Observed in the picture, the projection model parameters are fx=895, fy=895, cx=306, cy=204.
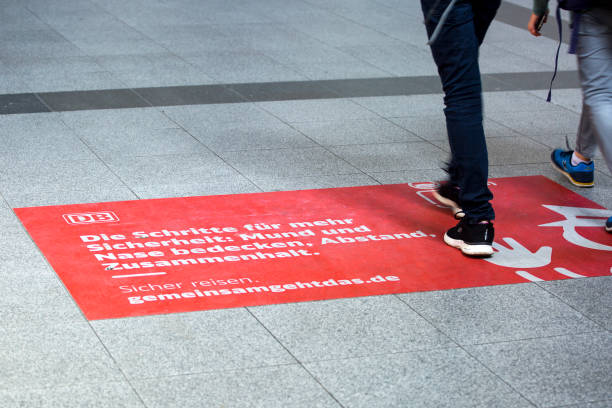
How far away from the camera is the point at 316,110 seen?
6027 millimetres

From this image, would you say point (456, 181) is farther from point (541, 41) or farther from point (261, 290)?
point (541, 41)

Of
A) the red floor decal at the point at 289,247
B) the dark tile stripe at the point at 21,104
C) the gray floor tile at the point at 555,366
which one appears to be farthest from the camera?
the dark tile stripe at the point at 21,104

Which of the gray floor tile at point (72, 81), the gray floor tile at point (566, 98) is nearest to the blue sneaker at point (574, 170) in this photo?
the gray floor tile at point (566, 98)

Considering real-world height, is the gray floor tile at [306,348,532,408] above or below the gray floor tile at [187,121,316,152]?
above

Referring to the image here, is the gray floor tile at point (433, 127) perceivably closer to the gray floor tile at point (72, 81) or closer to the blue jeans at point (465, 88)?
the blue jeans at point (465, 88)

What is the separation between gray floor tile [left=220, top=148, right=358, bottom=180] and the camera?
482 centimetres

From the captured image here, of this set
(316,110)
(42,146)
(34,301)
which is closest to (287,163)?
(316,110)

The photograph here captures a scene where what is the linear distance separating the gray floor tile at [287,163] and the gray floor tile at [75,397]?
2.13 m

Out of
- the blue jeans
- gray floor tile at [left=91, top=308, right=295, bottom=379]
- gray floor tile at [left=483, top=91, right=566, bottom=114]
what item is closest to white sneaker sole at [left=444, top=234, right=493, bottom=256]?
the blue jeans

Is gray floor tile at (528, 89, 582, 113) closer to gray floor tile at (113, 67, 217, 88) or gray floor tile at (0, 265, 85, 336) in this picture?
gray floor tile at (113, 67, 217, 88)

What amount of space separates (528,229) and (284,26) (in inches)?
190

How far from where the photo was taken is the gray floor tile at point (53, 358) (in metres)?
2.77

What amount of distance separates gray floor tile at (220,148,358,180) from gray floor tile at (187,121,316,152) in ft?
0.35

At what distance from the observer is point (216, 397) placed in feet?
8.91
